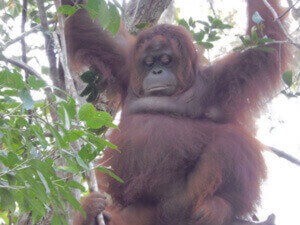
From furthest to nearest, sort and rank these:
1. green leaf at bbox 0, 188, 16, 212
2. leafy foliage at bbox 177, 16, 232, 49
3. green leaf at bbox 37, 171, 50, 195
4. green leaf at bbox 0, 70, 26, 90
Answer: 1. leafy foliage at bbox 177, 16, 232, 49
2. green leaf at bbox 0, 188, 16, 212
3. green leaf at bbox 0, 70, 26, 90
4. green leaf at bbox 37, 171, 50, 195

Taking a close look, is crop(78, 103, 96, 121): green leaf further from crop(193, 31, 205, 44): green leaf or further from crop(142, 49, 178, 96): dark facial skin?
crop(193, 31, 205, 44): green leaf

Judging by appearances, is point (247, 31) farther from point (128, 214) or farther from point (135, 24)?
point (128, 214)

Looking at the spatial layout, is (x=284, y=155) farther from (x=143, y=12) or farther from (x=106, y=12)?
(x=106, y=12)

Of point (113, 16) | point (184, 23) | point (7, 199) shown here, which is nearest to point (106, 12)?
point (113, 16)

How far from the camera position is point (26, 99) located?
2410 millimetres

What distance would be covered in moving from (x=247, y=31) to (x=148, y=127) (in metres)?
1.08

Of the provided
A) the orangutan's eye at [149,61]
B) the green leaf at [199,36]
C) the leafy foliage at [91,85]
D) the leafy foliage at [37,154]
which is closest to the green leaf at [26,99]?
the leafy foliage at [37,154]

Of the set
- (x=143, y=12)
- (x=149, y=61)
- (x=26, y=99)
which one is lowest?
(x=149, y=61)

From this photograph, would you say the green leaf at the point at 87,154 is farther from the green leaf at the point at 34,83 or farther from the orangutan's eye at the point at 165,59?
the orangutan's eye at the point at 165,59

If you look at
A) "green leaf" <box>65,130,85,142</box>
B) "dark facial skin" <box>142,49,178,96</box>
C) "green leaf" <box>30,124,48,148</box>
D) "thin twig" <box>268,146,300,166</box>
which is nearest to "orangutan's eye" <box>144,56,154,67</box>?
"dark facial skin" <box>142,49,178,96</box>

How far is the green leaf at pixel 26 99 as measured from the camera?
238 cm

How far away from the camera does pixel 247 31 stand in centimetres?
420

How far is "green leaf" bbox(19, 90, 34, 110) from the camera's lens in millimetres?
2380

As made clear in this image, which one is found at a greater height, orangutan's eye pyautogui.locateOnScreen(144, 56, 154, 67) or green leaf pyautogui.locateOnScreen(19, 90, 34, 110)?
green leaf pyautogui.locateOnScreen(19, 90, 34, 110)
